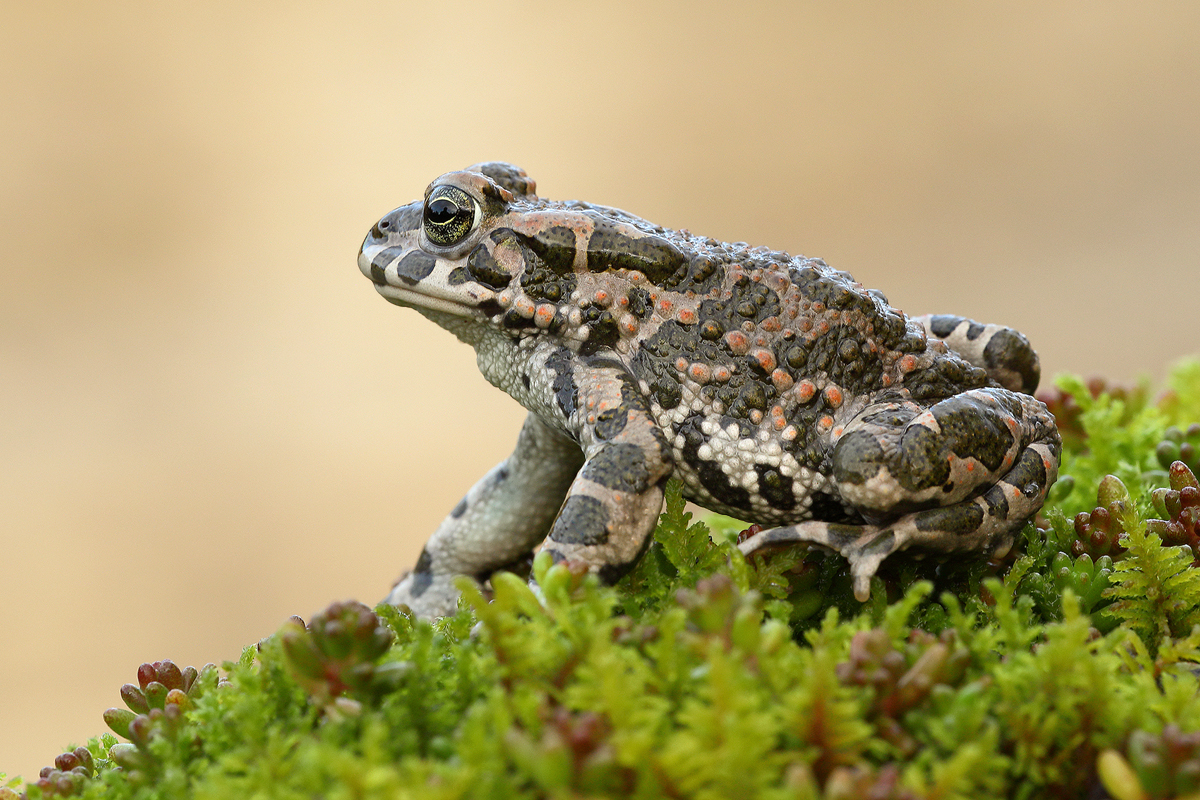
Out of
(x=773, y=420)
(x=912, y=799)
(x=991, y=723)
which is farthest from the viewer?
(x=773, y=420)

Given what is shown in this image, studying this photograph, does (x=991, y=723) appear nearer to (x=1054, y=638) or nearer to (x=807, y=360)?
(x=1054, y=638)

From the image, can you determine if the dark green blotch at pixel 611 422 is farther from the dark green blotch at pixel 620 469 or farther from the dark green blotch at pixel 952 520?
the dark green blotch at pixel 952 520

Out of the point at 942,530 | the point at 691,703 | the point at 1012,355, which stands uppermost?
the point at 1012,355

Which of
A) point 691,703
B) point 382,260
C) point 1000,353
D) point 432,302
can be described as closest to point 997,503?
point 1000,353

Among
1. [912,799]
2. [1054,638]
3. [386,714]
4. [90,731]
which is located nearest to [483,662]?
[386,714]

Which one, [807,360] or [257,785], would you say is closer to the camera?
[257,785]

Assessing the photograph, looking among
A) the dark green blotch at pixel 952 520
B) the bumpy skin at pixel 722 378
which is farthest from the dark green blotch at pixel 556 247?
the dark green blotch at pixel 952 520

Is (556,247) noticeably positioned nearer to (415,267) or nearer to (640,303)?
(640,303)
